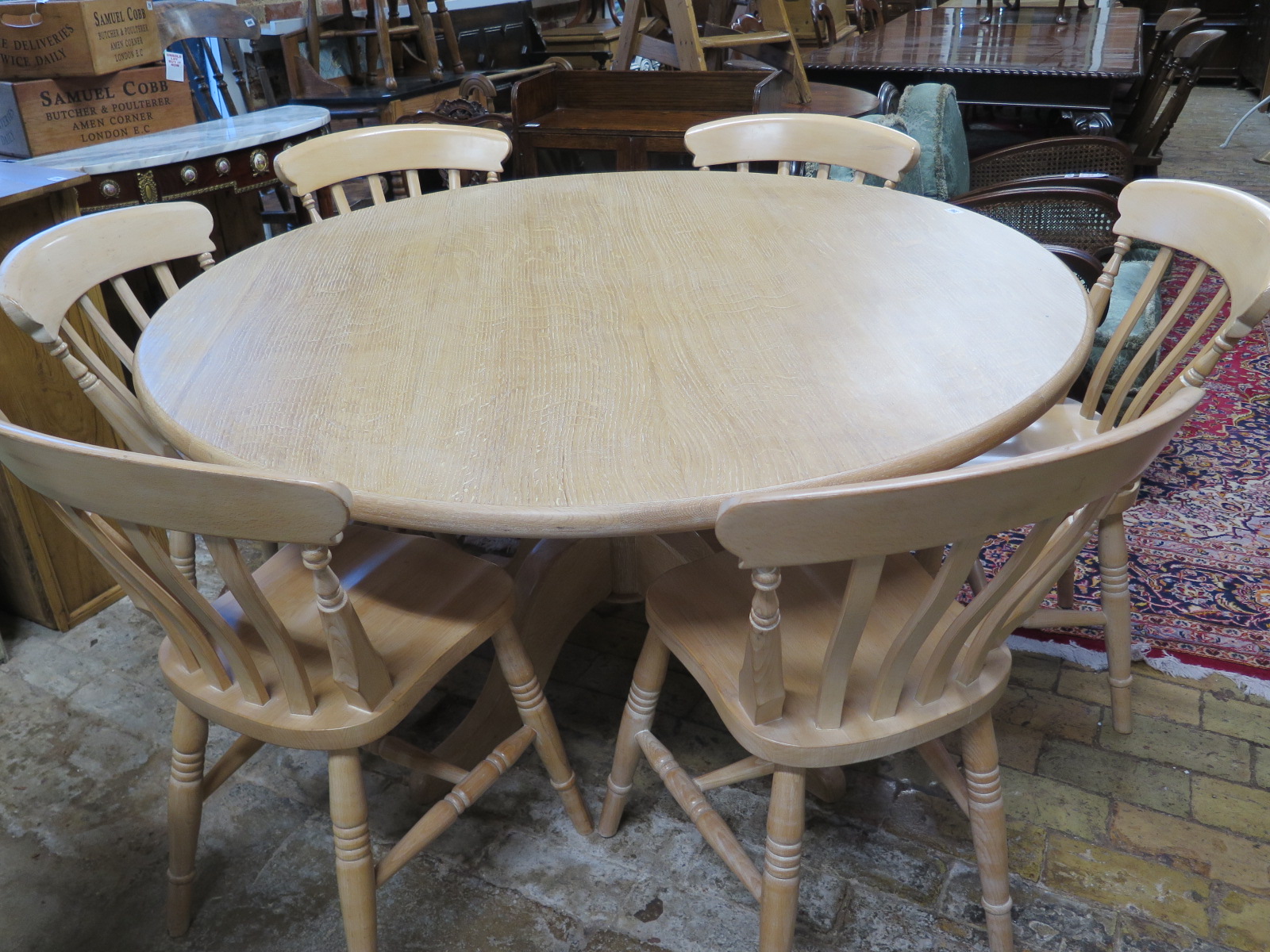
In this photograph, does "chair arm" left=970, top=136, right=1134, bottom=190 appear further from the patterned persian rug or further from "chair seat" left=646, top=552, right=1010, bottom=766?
"chair seat" left=646, top=552, right=1010, bottom=766

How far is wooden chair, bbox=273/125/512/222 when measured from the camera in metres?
2.12

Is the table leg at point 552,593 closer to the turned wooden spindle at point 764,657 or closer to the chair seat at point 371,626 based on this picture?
the chair seat at point 371,626

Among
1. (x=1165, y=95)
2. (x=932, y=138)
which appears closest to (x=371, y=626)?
(x=932, y=138)

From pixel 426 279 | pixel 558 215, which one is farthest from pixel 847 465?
pixel 558 215

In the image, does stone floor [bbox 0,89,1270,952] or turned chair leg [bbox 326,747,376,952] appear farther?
stone floor [bbox 0,89,1270,952]

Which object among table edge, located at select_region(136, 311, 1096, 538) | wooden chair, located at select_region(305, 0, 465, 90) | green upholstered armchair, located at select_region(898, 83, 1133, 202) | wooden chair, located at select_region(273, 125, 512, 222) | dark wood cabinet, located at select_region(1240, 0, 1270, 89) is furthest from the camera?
dark wood cabinet, located at select_region(1240, 0, 1270, 89)

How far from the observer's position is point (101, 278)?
1.55 meters

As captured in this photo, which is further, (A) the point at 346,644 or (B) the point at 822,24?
(B) the point at 822,24

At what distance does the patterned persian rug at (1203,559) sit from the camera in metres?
1.93

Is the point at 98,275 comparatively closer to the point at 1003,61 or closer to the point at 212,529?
the point at 212,529

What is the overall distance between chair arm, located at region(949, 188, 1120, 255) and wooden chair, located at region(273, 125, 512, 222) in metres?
1.26

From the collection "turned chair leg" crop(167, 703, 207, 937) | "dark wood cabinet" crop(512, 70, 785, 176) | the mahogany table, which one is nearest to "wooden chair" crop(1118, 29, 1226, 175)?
the mahogany table

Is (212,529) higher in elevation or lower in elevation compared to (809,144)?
lower

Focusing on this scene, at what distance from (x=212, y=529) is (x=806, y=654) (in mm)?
711
